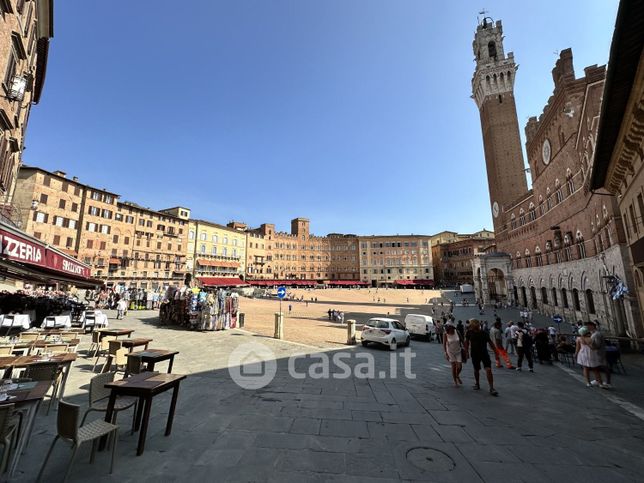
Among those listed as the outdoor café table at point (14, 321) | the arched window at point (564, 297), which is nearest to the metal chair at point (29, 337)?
the outdoor café table at point (14, 321)

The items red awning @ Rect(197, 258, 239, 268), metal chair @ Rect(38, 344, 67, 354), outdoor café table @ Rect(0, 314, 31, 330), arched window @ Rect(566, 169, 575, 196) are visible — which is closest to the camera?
metal chair @ Rect(38, 344, 67, 354)

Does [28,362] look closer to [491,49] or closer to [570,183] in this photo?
[570,183]

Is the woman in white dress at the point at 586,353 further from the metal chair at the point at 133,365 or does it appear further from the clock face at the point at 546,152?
the clock face at the point at 546,152

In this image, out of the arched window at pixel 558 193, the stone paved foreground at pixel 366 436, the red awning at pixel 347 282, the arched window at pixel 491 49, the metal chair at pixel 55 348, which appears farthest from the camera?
the red awning at pixel 347 282

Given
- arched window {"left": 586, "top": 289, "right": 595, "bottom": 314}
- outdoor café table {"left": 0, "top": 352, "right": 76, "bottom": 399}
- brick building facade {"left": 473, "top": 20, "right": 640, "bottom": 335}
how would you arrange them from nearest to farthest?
outdoor café table {"left": 0, "top": 352, "right": 76, "bottom": 399} < brick building facade {"left": 473, "top": 20, "right": 640, "bottom": 335} < arched window {"left": 586, "top": 289, "right": 595, "bottom": 314}

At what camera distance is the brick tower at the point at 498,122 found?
49375mm

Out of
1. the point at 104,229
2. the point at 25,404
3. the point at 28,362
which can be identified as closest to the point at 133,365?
the point at 28,362

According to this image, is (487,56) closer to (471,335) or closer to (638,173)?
(638,173)

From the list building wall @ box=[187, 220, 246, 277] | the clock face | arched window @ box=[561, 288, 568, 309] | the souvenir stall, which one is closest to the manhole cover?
the souvenir stall

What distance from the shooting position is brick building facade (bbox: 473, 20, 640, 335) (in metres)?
18.9

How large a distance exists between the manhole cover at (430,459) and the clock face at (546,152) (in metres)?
36.4

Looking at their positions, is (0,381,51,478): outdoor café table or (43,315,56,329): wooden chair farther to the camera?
(43,315,56,329): wooden chair

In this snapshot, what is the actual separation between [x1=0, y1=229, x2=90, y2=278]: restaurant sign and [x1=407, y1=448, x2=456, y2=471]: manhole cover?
24.6ft

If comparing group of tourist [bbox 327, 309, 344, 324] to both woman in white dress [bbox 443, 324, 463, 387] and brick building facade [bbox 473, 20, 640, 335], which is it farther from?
woman in white dress [bbox 443, 324, 463, 387]
